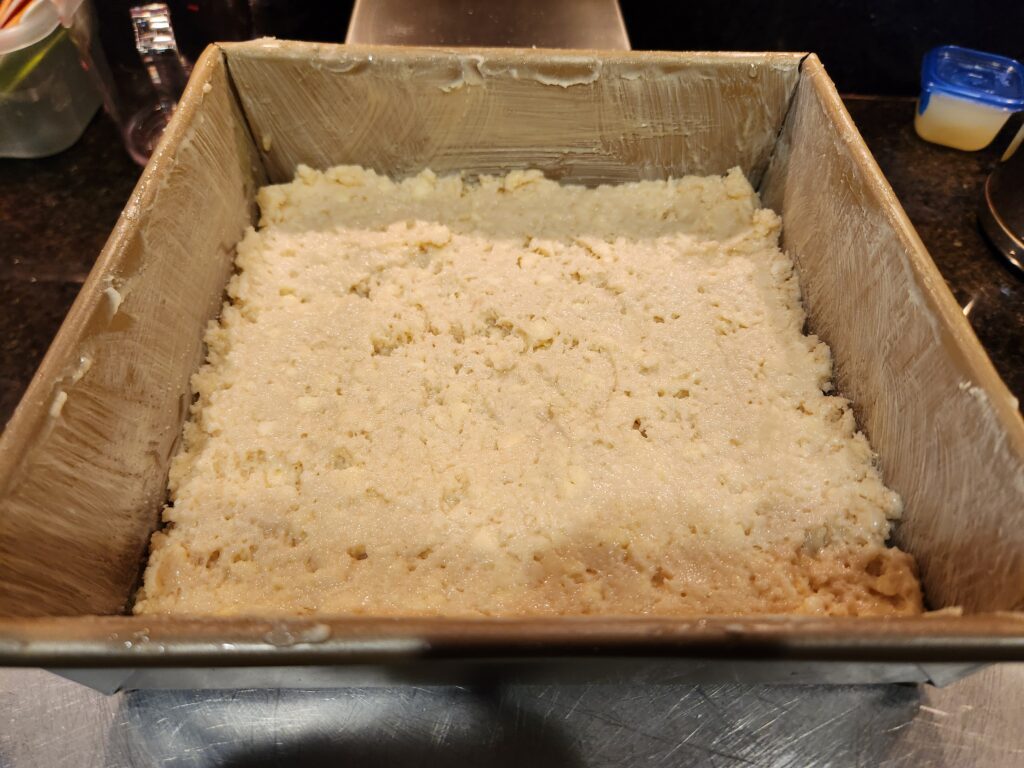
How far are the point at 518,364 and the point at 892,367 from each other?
0.61 meters

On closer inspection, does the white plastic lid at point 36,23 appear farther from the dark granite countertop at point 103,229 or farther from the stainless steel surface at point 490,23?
the stainless steel surface at point 490,23

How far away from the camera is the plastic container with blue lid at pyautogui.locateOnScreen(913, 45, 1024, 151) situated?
166cm

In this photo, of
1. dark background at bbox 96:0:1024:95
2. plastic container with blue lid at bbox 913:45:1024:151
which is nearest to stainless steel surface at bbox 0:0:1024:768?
plastic container with blue lid at bbox 913:45:1024:151

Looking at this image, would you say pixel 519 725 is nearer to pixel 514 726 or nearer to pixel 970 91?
pixel 514 726

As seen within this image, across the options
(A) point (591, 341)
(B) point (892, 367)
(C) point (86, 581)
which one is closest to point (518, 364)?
(A) point (591, 341)

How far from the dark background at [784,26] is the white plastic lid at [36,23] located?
0.27 m

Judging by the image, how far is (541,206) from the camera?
1.43 m

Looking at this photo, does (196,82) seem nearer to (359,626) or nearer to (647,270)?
(647,270)

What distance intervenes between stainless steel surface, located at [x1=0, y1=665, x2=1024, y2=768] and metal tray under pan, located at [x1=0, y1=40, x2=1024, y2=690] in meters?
0.10

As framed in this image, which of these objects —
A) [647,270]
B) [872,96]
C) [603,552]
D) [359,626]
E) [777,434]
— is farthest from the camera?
[872,96]

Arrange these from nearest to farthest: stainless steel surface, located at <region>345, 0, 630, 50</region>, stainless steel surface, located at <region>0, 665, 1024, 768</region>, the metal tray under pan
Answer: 1. the metal tray under pan
2. stainless steel surface, located at <region>0, 665, 1024, 768</region>
3. stainless steel surface, located at <region>345, 0, 630, 50</region>

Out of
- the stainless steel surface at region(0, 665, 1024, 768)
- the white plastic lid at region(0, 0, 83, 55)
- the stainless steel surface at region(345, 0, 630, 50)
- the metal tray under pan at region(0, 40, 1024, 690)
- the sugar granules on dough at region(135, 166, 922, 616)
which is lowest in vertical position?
the stainless steel surface at region(0, 665, 1024, 768)

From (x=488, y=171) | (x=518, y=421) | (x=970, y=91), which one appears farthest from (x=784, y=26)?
(x=518, y=421)

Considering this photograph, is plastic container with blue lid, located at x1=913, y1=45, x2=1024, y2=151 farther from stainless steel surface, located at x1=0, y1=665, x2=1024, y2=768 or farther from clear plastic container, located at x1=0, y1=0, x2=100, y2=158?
clear plastic container, located at x1=0, y1=0, x2=100, y2=158
